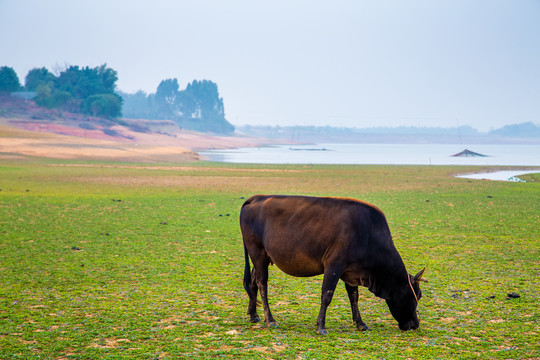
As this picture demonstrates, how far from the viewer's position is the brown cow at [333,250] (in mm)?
7676

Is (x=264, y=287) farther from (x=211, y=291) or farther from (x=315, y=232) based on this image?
(x=211, y=291)

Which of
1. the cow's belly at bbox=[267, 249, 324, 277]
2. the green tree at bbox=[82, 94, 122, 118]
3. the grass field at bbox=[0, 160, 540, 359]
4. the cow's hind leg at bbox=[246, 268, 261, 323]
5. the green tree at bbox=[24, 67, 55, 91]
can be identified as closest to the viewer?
Answer: the grass field at bbox=[0, 160, 540, 359]

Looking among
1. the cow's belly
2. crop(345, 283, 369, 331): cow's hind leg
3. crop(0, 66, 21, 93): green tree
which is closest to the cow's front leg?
the cow's belly

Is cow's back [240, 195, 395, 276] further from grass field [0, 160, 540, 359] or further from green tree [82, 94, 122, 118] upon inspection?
green tree [82, 94, 122, 118]

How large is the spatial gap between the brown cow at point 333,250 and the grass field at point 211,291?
45 centimetres

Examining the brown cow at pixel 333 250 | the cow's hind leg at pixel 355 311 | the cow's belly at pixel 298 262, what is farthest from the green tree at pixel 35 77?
the cow's hind leg at pixel 355 311

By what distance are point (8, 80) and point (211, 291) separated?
5662 inches

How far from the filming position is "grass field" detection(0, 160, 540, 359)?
7.07 m

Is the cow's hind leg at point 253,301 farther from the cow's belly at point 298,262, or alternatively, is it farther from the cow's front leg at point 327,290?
the cow's front leg at point 327,290

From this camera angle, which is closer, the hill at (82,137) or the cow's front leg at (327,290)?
the cow's front leg at (327,290)

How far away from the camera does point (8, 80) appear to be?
13525 centimetres

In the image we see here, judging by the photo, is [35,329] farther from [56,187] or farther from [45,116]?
[45,116]

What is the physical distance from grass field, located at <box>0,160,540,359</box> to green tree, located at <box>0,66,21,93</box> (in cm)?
12752

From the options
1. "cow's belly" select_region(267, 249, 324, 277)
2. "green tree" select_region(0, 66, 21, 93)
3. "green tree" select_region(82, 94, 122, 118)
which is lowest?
"cow's belly" select_region(267, 249, 324, 277)
